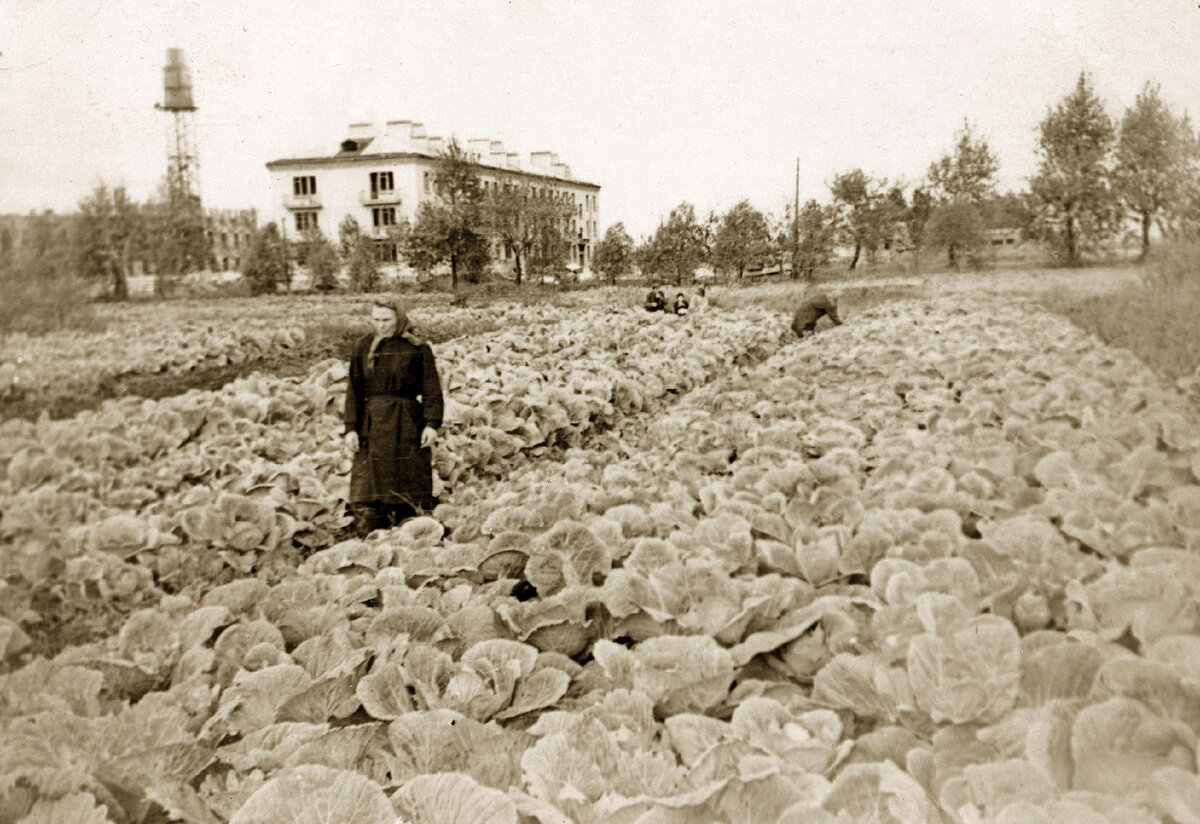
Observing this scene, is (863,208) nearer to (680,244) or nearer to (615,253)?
(680,244)

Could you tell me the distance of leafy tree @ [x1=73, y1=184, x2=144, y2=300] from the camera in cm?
322

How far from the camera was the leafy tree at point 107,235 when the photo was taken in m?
3.22

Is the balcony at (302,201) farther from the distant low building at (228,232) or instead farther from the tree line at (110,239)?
the tree line at (110,239)

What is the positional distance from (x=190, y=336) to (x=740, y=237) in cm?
413

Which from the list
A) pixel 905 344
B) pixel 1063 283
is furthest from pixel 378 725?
pixel 905 344

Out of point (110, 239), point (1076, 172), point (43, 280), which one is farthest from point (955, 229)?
point (43, 280)

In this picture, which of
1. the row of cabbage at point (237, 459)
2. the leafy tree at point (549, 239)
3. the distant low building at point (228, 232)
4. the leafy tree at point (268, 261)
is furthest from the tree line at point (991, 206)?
the row of cabbage at point (237, 459)

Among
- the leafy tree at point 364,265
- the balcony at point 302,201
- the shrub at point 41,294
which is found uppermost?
the balcony at point 302,201

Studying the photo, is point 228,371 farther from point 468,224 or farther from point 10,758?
point 10,758

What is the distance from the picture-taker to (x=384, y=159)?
4.09m

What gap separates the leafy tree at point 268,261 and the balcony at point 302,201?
0.14m

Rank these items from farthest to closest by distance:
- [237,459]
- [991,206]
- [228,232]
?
[237,459] → [228,232] → [991,206]

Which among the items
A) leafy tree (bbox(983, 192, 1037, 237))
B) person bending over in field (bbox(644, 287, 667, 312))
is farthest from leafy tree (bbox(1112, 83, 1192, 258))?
person bending over in field (bbox(644, 287, 667, 312))

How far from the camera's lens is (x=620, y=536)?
2246 mm
